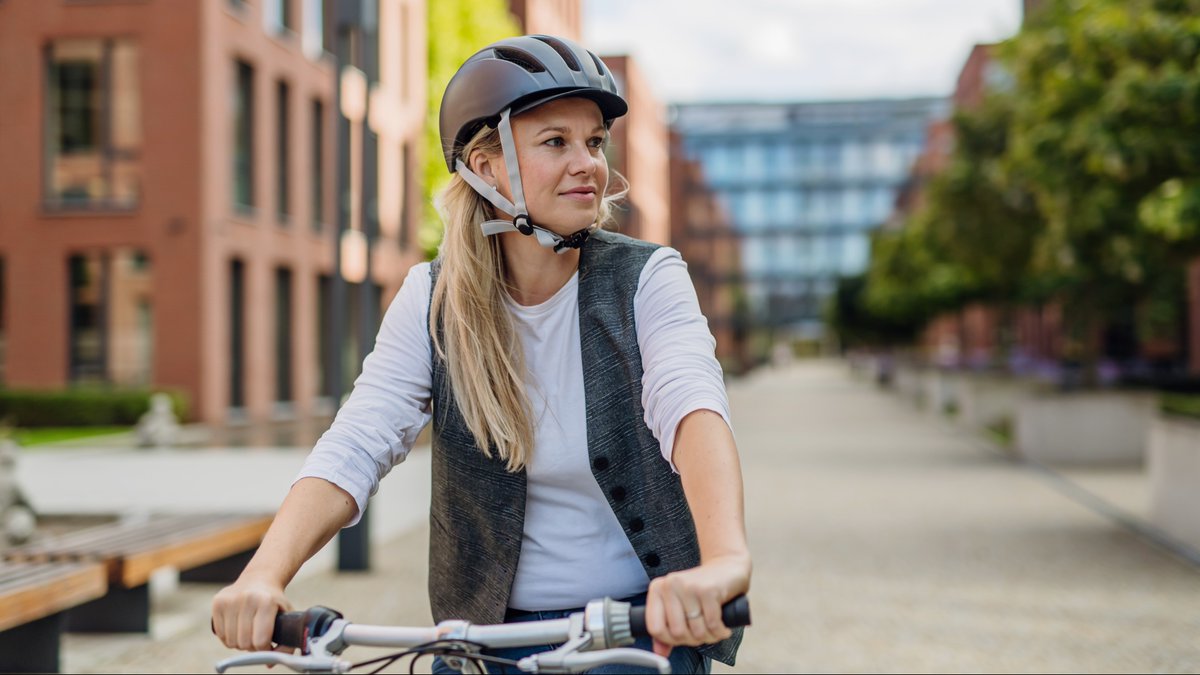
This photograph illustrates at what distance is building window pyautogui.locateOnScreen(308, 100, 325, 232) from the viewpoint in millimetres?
33719

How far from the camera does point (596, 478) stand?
8.00 feet

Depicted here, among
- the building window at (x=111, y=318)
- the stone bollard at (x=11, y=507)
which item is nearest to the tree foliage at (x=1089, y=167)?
the stone bollard at (x=11, y=507)

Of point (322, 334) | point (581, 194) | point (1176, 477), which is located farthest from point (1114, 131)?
point (322, 334)

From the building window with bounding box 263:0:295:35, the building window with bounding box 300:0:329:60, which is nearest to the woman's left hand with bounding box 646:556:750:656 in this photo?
the building window with bounding box 263:0:295:35

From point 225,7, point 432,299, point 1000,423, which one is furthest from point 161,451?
point 432,299

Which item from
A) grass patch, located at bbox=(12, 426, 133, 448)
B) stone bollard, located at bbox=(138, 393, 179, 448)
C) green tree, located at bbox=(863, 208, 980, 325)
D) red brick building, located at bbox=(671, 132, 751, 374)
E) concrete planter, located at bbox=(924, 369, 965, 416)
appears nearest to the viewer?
stone bollard, located at bbox=(138, 393, 179, 448)

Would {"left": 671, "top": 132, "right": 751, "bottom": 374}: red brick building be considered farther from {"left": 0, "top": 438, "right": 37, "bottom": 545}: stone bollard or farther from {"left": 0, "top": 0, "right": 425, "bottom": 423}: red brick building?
{"left": 0, "top": 438, "right": 37, "bottom": 545}: stone bollard

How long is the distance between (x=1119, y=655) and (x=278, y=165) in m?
27.8

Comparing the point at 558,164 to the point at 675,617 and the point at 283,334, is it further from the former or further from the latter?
the point at 283,334

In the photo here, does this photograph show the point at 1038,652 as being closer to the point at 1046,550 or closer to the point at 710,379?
the point at 1046,550

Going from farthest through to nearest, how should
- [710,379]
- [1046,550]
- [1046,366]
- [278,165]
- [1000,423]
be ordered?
[1046,366]
[278,165]
[1000,423]
[1046,550]
[710,379]

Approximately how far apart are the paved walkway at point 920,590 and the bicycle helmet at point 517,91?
404 centimetres

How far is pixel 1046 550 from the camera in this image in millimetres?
9938

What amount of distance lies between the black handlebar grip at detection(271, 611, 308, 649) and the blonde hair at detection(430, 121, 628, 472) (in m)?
Result: 0.49
